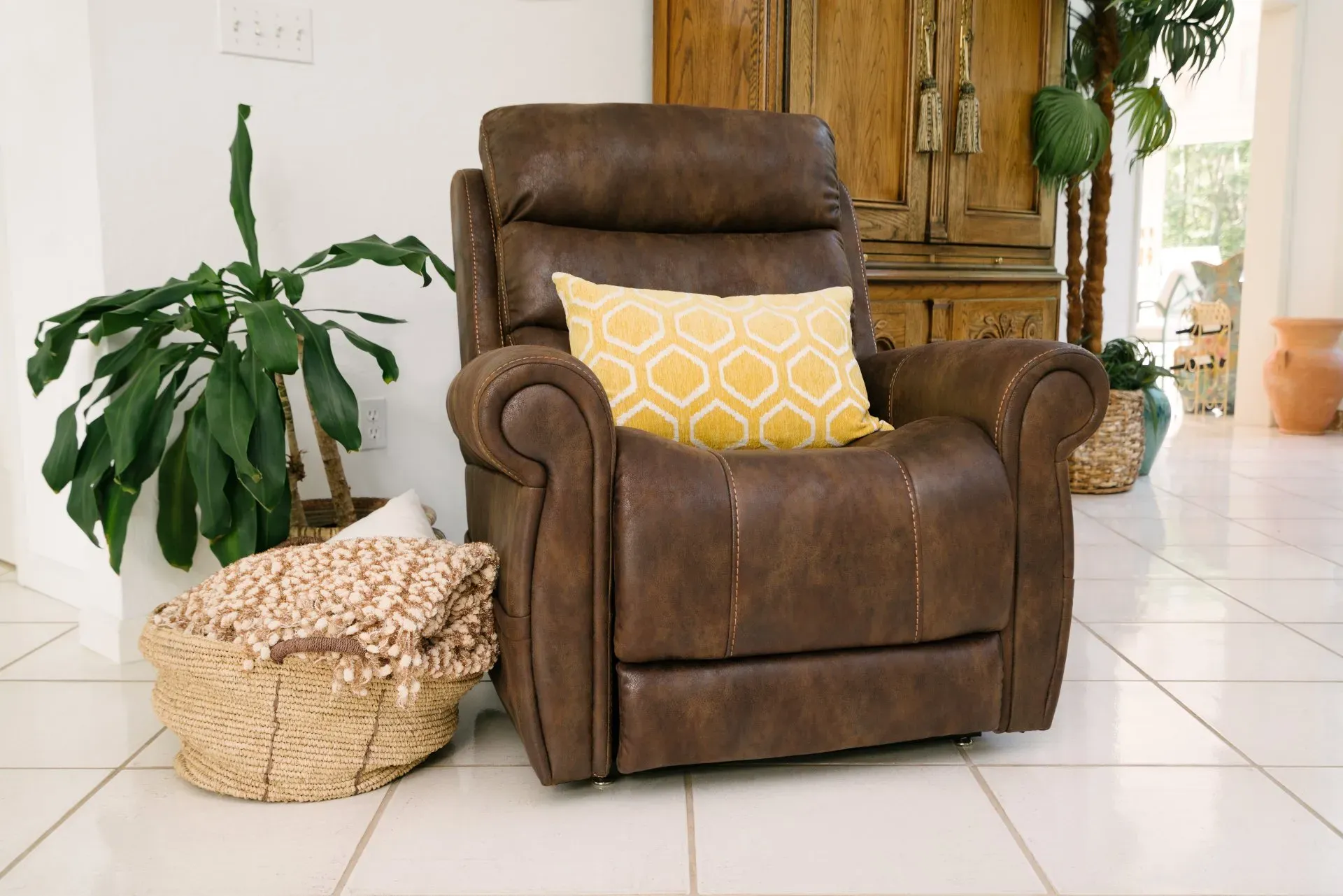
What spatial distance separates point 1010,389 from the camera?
5.25ft

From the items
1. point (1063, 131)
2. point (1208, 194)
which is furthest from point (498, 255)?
point (1208, 194)

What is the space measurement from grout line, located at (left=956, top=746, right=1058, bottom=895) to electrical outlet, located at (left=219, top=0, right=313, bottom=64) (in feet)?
6.26

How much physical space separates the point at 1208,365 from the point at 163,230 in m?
5.86

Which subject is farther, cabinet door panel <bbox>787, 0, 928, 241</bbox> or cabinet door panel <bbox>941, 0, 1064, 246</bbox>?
cabinet door panel <bbox>941, 0, 1064, 246</bbox>

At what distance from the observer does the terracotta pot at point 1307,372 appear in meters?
Answer: 5.51

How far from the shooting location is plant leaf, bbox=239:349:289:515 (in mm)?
1788

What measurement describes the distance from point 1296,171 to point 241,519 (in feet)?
19.2

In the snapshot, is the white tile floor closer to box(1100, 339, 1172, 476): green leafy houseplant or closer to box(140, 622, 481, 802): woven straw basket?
box(140, 622, 481, 802): woven straw basket

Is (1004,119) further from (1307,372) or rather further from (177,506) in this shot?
(1307,372)

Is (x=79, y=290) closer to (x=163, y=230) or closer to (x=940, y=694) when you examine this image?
(x=163, y=230)

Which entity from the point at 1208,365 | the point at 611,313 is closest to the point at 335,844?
the point at 611,313

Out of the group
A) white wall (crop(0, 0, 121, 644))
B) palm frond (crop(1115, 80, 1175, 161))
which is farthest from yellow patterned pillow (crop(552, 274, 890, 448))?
palm frond (crop(1115, 80, 1175, 161))

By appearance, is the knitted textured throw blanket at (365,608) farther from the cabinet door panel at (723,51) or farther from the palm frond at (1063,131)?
the palm frond at (1063,131)

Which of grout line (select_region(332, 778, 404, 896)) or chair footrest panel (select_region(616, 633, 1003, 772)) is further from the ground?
chair footrest panel (select_region(616, 633, 1003, 772))
